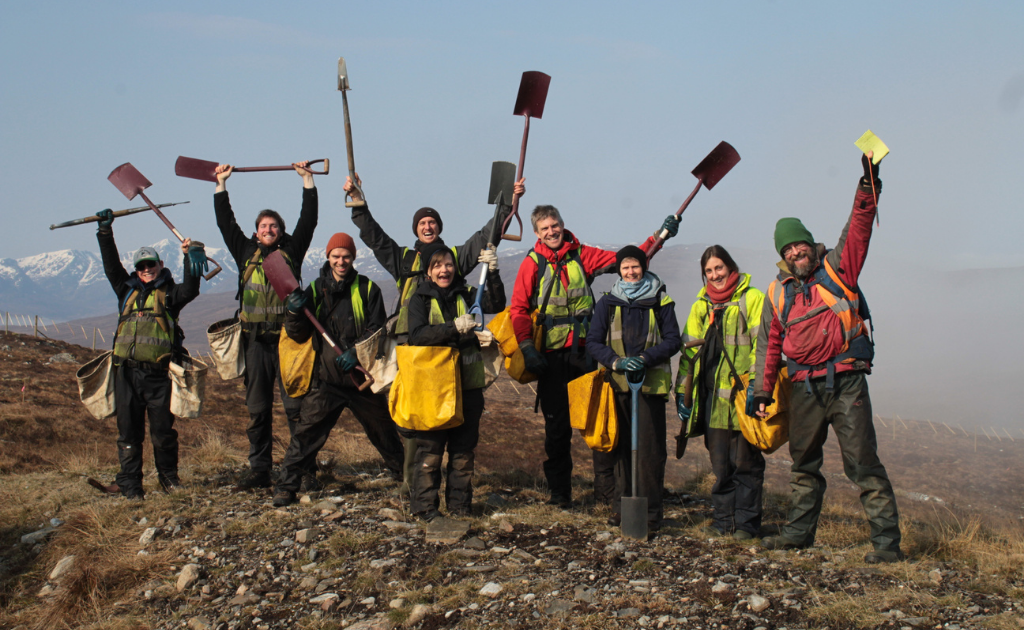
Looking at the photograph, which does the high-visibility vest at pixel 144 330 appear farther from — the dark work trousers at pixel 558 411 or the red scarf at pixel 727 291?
the red scarf at pixel 727 291

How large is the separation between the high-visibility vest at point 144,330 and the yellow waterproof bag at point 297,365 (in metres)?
1.13

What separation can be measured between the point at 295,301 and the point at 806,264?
4.05 m

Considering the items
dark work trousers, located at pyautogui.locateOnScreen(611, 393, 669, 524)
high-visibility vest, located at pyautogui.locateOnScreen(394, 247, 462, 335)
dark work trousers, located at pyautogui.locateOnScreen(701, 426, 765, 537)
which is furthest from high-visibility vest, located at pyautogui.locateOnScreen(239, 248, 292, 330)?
dark work trousers, located at pyautogui.locateOnScreen(701, 426, 765, 537)

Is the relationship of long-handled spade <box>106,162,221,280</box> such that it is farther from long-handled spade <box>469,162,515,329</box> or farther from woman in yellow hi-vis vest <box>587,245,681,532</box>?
woman in yellow hi-vis vest <box>587,245,681,532</box>

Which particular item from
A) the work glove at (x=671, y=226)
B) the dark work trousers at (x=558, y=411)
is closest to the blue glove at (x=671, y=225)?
the work glove at (x=671, y=226)

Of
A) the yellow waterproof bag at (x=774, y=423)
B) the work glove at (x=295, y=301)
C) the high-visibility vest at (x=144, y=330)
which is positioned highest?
the work glove at (x=295, y=301)

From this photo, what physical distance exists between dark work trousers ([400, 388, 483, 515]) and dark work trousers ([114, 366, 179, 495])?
98.2 inches

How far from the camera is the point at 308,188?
6.63 m

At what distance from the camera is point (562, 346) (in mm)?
6016

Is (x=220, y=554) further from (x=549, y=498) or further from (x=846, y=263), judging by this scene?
(x=846, y=263)

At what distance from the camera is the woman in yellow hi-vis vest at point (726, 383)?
5414 millimetres

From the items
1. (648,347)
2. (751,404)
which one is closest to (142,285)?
(648,347)

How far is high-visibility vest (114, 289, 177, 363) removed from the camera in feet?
21.1

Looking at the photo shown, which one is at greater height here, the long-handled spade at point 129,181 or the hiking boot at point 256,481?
the long-handled spade at point 129,181
